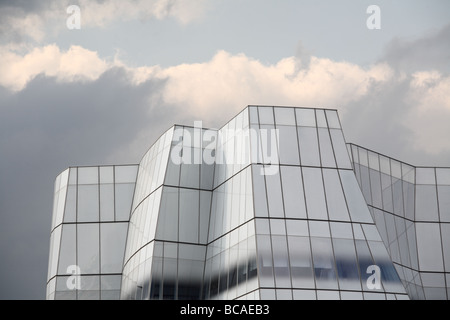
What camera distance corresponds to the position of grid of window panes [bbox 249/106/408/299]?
143 ft

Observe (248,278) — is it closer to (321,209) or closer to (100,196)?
(321,209)

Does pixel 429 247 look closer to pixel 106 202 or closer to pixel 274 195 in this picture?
pixel 274 195

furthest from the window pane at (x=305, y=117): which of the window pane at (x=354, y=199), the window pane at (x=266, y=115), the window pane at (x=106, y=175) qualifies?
the window pane at (x=106, y=175)

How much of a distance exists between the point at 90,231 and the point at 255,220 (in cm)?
1744

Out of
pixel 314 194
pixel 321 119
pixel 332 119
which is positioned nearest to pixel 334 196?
pixel 314 194

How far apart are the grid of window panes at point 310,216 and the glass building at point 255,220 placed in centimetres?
8

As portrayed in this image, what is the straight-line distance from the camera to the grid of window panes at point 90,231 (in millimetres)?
54844

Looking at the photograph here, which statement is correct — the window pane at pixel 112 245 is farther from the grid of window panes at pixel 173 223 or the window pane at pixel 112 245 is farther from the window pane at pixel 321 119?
the window pane at pixel 321 119

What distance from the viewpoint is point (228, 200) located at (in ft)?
161

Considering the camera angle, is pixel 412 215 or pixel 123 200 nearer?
pixel 123 200

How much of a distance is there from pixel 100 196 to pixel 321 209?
65.8ft

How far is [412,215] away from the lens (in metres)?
58.4

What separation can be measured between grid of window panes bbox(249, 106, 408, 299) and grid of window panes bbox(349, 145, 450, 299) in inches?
273
